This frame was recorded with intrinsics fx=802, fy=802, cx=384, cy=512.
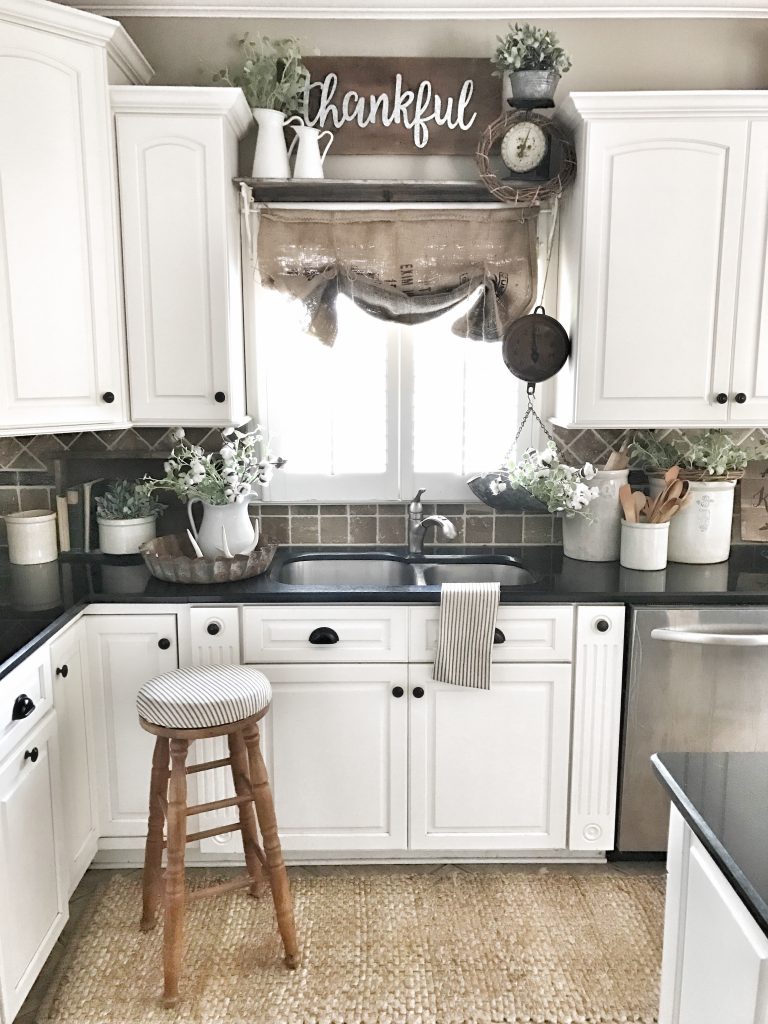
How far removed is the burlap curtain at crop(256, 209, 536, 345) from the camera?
2.68m

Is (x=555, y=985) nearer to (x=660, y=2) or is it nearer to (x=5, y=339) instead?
(x=5, y=339)

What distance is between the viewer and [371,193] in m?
2.68

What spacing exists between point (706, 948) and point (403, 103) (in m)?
2.50

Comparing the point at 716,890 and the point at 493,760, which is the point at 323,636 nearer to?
the point at 493,760

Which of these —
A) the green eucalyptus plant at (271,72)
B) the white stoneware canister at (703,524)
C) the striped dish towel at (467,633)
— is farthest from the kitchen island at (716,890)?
the green eucalyptus plant at (271,72)

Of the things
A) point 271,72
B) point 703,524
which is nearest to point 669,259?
point 703,524

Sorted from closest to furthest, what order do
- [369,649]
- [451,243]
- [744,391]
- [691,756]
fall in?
1. [691,756]
2. [369,649]
3. [744,391]
4. [451,243]

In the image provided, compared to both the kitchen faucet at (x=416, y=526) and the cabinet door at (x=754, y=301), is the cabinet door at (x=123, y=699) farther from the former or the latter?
the cabinet door at (x=754, y=301)

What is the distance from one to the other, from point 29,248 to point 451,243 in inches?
51.4

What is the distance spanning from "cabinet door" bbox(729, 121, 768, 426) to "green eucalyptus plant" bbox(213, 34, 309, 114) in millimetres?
1392

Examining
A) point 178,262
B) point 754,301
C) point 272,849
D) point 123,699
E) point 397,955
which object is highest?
point 178,262

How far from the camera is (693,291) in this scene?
7.97 feet

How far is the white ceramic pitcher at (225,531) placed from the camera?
2510 mm

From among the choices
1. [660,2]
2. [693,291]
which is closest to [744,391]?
[693,291]
